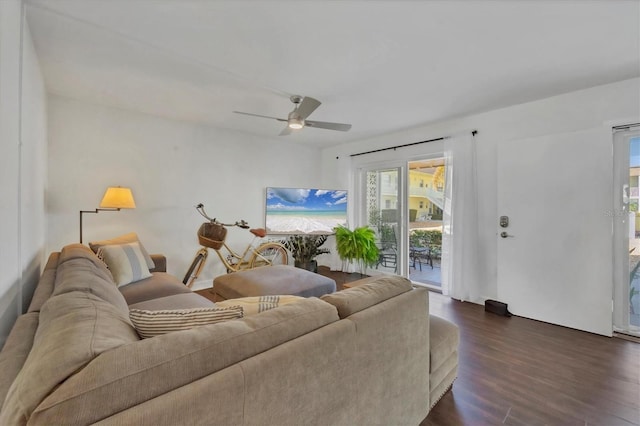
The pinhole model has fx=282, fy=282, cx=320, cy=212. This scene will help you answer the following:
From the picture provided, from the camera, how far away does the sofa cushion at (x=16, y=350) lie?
77 cm

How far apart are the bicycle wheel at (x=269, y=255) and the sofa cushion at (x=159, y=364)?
350 cm

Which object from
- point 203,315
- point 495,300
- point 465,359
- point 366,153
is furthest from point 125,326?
point 366,153

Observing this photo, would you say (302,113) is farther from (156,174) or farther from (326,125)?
(156,174)

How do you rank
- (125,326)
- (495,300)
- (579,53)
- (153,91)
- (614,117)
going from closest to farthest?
1. (125,326)
2. (579,53)
3. (614,117)
4. (153,91)
5. (495,300)

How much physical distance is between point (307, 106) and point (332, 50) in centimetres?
55

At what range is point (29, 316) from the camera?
116 cm

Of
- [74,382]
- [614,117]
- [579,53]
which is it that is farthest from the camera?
[614,117]

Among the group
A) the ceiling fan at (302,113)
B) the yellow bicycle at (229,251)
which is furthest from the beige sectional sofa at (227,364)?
the yellow bicycle at (229,251)

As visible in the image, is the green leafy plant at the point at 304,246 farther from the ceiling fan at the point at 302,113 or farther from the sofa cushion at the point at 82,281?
the sofa cushion at the point at 82,281

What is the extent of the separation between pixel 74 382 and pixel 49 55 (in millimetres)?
2855

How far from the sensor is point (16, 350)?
911 mm

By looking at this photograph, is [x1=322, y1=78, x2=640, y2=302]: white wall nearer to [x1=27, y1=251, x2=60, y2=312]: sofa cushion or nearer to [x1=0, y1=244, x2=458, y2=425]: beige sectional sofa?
[x1=0, y1=244, x2=458, y2=425]: beige sectional sofa

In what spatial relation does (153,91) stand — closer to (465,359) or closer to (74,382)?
(74,382)

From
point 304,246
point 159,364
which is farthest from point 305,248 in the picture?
point 159,364
